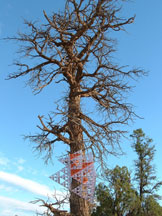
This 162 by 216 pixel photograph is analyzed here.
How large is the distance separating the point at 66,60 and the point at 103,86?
1224 mm

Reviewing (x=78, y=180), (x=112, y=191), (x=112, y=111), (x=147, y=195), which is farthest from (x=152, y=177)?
(x=78, y=180)

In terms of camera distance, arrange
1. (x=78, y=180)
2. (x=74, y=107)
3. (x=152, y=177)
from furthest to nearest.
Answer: (x=152, y=177) → (x=74, y=107) → (x=78, y=180)

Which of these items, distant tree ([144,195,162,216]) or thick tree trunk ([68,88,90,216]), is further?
distant tree ([144,195,162,216])

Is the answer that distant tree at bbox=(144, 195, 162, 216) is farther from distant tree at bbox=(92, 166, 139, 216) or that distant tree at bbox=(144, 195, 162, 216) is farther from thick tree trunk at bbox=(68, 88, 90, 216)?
thick tree trunk at bbox=(68, 88, 90, 216)

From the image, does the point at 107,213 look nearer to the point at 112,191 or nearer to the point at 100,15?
the point at 112,191

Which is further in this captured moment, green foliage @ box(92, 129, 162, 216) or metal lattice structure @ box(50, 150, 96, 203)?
green foliage @ box(92, 129, 162, 216)

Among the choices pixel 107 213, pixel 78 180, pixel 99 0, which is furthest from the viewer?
pixel 107 213

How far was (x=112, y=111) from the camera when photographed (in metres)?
6.20

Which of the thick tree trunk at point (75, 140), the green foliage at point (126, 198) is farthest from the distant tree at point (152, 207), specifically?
the thick tree trunk at point (75, 140)

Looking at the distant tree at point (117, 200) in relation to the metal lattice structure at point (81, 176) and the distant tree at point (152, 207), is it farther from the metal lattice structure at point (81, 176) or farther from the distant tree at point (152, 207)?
the metal lattice structure at point (81, 176)

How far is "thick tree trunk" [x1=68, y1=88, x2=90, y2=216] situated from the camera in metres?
4.80

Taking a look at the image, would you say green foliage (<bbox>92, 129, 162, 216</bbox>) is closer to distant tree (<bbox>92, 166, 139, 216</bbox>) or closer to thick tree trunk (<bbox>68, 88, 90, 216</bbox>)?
distant tree (<bbox>92, 166, 139, 216</bbox>)

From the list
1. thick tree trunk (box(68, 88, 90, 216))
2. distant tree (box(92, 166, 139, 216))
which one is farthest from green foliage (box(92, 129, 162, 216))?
thick tree trunk (box(68, 88, 90, 216))

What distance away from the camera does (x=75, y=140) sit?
5301 millimetres
